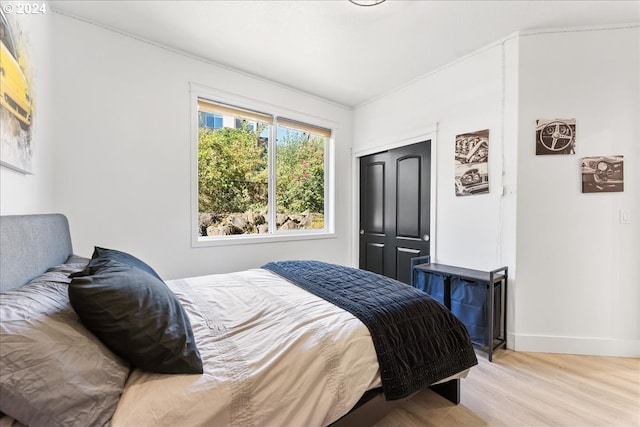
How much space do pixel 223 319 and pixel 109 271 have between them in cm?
56

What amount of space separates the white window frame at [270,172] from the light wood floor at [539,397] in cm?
218

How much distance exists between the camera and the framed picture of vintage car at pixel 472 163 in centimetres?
266

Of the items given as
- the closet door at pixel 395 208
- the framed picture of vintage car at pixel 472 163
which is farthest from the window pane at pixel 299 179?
the framed picture of vintage car at pixel 472 163

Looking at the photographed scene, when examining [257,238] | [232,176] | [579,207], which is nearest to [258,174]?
[232,176]

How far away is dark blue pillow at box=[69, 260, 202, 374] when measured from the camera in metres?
0.91

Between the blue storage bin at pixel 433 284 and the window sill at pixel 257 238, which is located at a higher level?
the window sill at pixel 257 238

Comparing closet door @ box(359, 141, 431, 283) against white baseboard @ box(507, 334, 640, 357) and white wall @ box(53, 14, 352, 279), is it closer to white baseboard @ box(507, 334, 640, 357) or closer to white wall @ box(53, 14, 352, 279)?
white baseboard @ box(507, 334, 640, 357)

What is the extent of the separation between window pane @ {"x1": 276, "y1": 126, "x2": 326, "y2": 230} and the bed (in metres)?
2.04

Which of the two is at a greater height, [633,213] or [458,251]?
[633,213]

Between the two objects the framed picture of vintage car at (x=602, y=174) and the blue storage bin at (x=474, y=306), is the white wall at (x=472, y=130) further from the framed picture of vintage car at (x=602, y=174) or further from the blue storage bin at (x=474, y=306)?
the framed picture of vintage car at (x=602, y=174)

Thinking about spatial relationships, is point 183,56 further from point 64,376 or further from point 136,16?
point 64,376

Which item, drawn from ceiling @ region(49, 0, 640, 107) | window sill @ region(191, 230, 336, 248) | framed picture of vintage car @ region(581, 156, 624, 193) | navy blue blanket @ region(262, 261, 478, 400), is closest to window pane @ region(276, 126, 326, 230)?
window sill @ region(191, 230, 336, 248)

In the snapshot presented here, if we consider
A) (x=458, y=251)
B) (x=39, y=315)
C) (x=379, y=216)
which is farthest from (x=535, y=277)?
(x=39, y=315)

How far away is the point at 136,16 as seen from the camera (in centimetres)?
226
